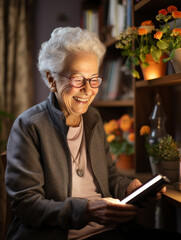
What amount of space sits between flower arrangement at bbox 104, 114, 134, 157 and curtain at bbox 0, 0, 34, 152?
94cm

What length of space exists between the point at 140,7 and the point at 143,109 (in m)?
0.55

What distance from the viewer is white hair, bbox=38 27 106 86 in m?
1.08

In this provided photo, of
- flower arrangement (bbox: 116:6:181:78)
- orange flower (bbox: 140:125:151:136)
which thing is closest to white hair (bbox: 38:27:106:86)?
flower arrangement (bbox: 116:6:181:78)

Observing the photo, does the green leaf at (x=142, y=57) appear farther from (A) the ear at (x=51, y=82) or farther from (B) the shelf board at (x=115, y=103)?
(A) the ear at (x=51, y=82)

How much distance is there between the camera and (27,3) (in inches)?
92.7

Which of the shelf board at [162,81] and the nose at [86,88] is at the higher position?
the shelf board at [162,81]

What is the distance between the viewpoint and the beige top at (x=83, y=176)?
107cm

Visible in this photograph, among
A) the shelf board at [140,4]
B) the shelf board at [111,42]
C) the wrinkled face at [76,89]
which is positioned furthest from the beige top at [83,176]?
the shelf board at [111,42]

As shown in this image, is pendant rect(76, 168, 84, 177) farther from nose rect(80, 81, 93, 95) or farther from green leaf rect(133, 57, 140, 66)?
green leaf rect(133, 57, 140, 66)

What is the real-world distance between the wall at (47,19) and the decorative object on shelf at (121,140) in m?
0.97

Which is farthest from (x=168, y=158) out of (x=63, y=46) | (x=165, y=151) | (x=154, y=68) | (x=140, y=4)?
(x=140, y=4)

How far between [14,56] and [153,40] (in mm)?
1417

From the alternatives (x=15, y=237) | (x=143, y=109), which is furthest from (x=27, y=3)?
(x=15, y=237)

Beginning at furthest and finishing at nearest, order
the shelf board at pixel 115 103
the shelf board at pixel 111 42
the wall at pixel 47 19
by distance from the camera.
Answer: the wall at pixel 47 19, the shelf board at pixel 111 42, the shelf board at pixel 115 103
